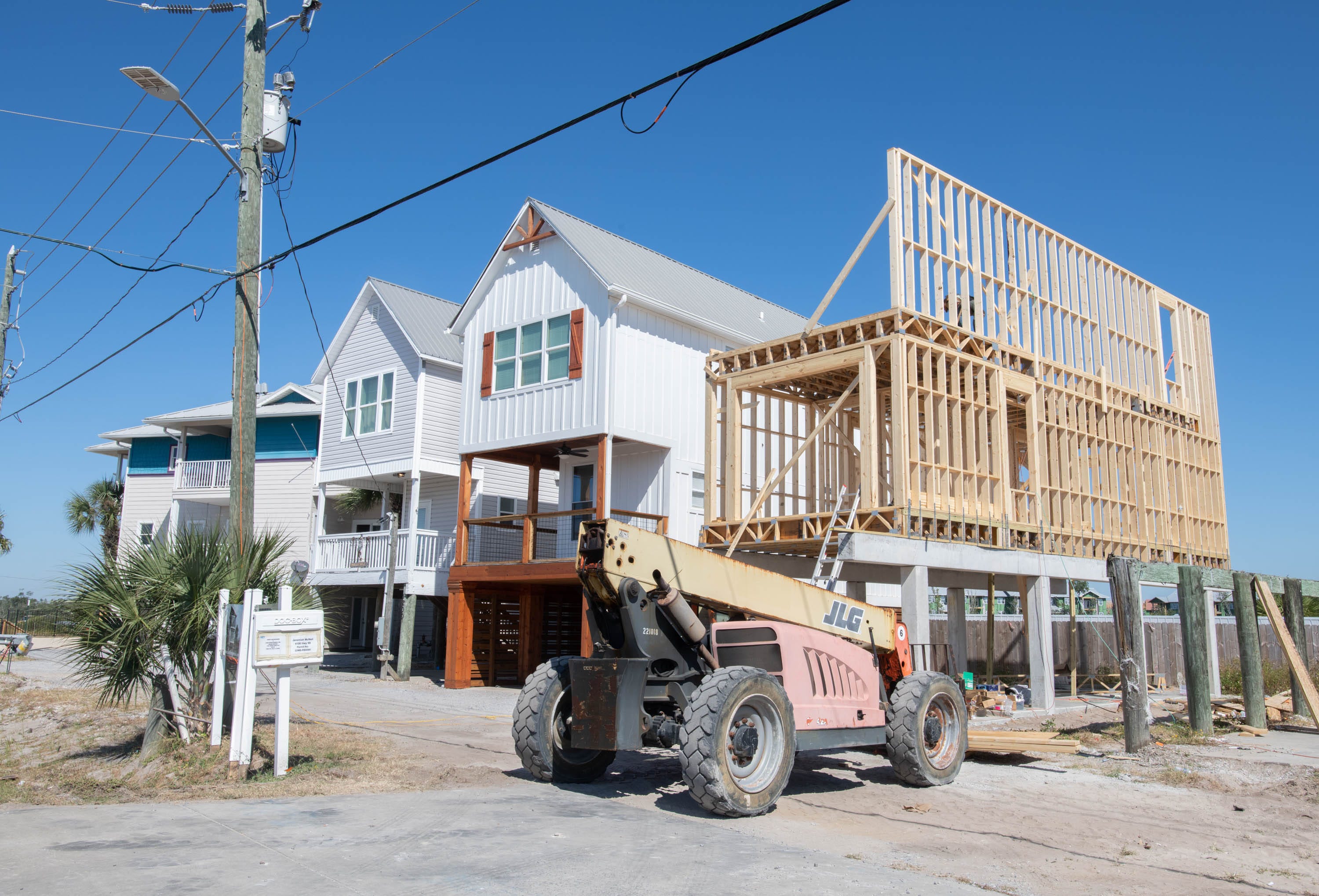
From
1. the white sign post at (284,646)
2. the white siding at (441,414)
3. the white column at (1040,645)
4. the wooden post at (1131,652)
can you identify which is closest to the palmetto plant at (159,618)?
the white sign post at (284,646)

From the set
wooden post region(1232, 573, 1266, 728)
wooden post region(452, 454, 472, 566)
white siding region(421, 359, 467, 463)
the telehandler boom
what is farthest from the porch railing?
the telehandler boom

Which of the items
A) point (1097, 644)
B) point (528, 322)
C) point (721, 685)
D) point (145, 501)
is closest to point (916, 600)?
point (721, 685)

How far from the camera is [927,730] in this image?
414 inches

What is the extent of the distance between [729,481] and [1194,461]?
43.3 ft

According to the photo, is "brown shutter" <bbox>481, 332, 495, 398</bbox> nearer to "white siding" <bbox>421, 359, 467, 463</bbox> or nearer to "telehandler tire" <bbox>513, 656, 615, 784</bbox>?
"white siding" <bbox>421, 359, 467, 463</bbox>

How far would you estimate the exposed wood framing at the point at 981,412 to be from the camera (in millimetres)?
17188

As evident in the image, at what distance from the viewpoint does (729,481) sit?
1947 cm

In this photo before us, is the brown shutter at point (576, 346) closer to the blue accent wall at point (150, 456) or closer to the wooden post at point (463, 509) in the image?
the wooden post at point (463, 509)

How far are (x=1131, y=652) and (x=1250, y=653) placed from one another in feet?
15.5

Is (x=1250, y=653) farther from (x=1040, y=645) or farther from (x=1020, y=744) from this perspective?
(x=1020, y=744)

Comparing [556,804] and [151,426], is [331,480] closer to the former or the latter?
Answer: [151,426]

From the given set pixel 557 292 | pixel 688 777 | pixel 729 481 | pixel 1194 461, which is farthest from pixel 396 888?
pixel 1194 461

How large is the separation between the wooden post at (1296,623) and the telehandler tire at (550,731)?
1372 cm

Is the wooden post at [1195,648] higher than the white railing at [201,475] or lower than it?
lower
